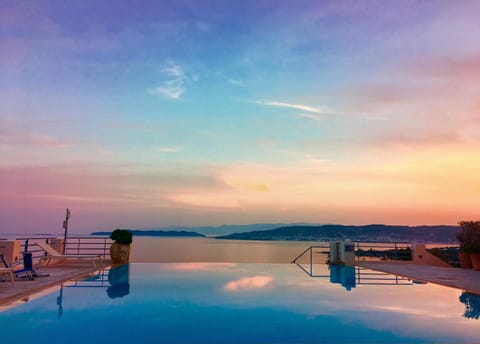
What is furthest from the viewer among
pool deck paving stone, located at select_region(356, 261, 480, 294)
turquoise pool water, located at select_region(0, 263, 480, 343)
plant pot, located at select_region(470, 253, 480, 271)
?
plant pot, located at select_region(470, 253, 480, 271)

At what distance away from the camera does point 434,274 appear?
1315cm

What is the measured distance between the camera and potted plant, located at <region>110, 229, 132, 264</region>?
600 inches

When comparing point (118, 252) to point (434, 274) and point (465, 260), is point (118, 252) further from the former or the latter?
point (465, 260)

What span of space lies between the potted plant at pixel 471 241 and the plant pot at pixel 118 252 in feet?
37.9

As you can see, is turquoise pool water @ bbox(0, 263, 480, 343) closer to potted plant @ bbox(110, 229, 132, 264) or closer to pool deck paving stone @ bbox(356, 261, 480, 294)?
pool deck paving stone @ bbox(356, 261, 480, 294)

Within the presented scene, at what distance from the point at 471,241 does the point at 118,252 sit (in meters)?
12.0

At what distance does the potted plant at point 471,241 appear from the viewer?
13992mm

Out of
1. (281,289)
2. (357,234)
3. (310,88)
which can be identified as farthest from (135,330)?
(357,234)

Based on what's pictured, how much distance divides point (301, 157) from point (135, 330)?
11.6 m

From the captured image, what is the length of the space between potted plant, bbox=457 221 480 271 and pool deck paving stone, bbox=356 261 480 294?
428 mm

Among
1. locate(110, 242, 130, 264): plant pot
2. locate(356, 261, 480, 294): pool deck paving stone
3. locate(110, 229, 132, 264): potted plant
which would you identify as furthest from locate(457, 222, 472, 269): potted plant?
Answer: locate(110, 242, 130, 264): plant pot

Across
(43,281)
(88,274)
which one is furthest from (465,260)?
(43,281)

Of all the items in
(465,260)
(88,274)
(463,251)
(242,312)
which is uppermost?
(463,251)

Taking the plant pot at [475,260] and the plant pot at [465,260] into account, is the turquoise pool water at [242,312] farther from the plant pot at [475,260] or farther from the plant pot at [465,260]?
the plant pot at [465,260]
